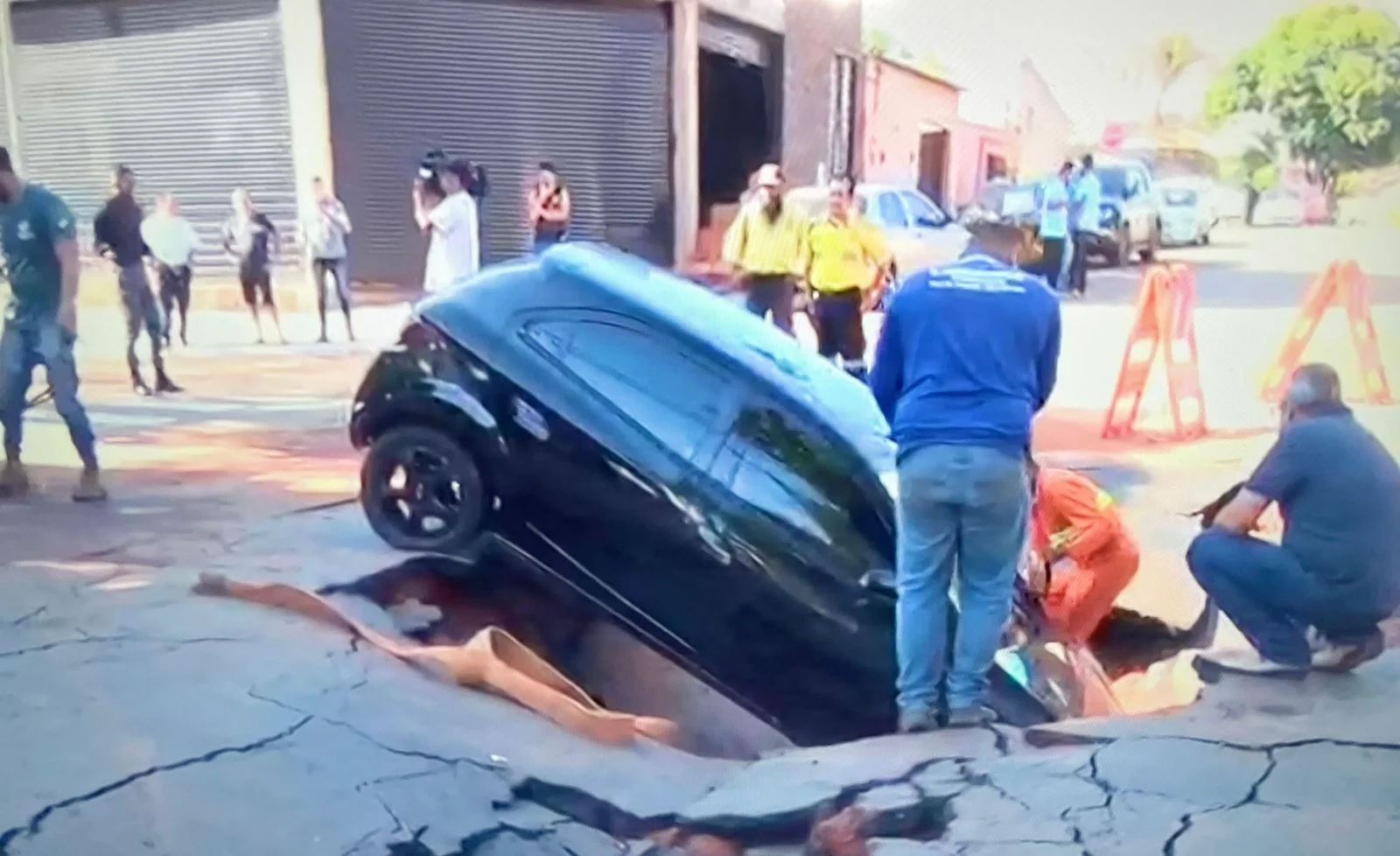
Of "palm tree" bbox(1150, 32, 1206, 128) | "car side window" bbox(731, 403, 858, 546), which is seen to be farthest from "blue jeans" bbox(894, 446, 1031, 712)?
"palm tree" bbox(1150, 32, 1206, 128)

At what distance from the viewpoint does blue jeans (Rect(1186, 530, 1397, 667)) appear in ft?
7.02

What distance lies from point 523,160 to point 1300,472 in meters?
1.31

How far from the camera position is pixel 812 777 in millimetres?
2125

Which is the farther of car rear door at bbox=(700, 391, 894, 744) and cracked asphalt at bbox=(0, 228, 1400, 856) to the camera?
car rear door at bbox=(700, 391, 894, 744)

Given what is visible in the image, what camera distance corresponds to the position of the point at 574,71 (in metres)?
2.10

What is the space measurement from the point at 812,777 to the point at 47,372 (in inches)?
54.3

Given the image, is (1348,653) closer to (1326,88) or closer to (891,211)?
(1326,88)

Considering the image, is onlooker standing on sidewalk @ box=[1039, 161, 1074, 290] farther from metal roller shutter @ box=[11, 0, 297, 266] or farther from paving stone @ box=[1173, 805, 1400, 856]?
metal roller shutter @ box=[11, 0, 297, 266]

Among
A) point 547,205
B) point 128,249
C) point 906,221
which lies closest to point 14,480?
point 128,249

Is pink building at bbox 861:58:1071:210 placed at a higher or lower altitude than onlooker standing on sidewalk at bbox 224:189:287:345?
higher

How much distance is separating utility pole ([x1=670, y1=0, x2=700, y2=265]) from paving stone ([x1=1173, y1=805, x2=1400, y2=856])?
1178mm

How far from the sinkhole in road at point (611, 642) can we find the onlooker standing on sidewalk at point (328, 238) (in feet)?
1.42

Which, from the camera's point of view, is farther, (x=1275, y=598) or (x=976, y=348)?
(x=1275, y=598)

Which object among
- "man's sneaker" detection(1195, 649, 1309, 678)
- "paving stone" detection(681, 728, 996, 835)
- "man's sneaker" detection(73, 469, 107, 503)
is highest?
"man's sneaker" detection(73, 469, 107, 503)
